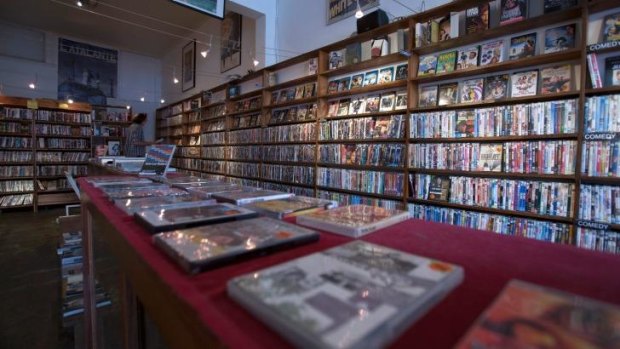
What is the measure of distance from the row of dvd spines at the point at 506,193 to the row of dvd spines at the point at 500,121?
36 cm

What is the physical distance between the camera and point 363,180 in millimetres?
3170

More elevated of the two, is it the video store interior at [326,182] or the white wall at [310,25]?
the white wall at [310,25]

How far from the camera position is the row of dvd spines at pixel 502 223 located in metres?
2.04

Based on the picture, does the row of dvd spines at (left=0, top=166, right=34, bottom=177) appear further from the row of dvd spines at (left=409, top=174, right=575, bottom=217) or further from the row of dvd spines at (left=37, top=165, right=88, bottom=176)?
the row of dvd spines at (left=409, top=174, right=575, bottom=217)

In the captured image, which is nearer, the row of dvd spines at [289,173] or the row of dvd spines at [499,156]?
the row of dvd spines at [499,156]

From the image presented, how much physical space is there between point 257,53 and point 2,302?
4.05 meters

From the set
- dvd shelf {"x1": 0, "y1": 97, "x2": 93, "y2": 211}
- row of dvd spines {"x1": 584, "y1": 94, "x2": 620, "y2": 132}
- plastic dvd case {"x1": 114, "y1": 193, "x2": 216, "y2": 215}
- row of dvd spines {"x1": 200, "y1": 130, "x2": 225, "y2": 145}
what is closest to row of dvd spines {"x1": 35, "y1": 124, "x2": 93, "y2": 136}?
dvd shelf {"x1": 0, "y1": 97, "x2": 93, "y2": 211}

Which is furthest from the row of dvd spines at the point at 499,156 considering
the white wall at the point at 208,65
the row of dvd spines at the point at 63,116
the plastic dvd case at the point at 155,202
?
the row of dvd spines at the point at 63,116

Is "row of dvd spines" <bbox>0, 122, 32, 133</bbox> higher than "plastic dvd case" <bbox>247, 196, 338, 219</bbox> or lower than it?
higher

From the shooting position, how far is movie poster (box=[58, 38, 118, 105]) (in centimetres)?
690

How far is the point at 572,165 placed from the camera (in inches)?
77.6

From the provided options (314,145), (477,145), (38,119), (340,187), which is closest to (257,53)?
(314,145)

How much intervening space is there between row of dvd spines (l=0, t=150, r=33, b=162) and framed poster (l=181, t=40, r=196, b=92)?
134 inches

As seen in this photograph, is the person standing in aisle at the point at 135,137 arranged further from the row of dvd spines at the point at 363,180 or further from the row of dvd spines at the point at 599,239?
the row of dvd spines at the point at 599,239
